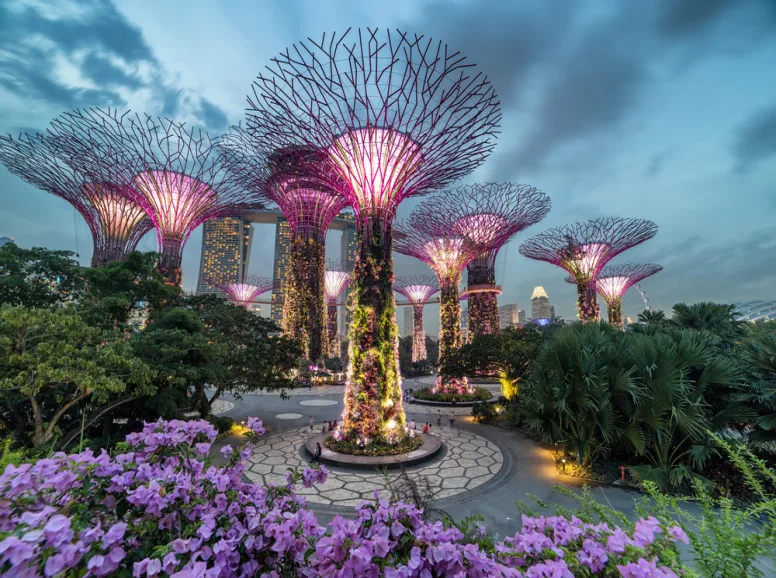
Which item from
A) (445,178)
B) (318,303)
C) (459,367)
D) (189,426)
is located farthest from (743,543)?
(318,303)

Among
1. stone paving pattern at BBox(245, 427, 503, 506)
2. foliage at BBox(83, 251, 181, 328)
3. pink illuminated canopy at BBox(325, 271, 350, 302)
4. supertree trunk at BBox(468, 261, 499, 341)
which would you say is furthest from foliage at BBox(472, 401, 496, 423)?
pink illuminated canopy at BBox(325, 271, 350, 302)

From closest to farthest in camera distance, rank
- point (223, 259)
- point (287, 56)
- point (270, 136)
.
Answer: point (287, 56), point (270, 136), point (223, 259)

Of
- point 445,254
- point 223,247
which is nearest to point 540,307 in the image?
point 223,247

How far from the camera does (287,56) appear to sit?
860 cm

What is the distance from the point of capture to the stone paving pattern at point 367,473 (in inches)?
318

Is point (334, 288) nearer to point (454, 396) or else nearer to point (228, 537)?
point (454, 396)

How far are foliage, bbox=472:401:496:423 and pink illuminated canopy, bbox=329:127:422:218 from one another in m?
9.34

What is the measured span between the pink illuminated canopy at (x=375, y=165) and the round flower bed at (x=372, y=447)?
23.8 ft

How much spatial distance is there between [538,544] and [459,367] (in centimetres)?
1485

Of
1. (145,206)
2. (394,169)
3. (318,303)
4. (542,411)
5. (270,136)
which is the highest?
(145,206)

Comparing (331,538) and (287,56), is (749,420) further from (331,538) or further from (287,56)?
(287,56)

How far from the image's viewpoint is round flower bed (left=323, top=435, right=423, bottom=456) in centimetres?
1023

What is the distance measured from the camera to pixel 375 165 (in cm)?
1171

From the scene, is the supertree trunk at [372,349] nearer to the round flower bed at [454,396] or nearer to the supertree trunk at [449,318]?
the round flower bed at [454,396]
